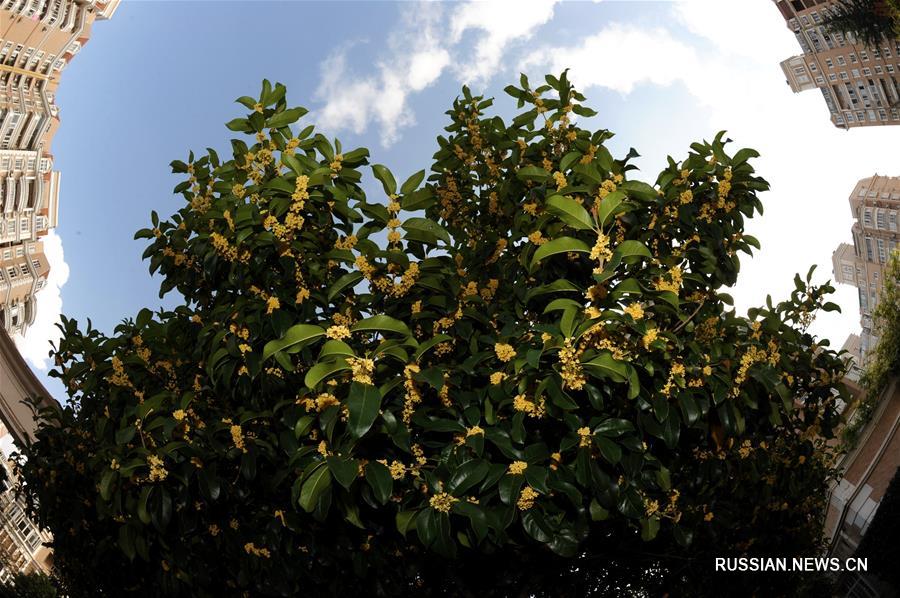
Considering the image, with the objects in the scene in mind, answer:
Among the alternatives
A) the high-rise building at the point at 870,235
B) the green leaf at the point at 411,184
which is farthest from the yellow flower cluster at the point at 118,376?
the high-rise building at the point at 870,235

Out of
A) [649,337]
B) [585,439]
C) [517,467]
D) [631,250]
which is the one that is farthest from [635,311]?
[517,467]

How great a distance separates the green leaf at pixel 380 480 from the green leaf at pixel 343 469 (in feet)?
0.47

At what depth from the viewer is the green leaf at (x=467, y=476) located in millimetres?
3643

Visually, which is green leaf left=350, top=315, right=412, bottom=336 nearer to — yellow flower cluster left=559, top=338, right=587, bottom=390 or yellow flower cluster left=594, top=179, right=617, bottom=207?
yellow flower cluster left=559, top=338, right=587, bottom=390

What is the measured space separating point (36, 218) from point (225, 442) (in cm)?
6985

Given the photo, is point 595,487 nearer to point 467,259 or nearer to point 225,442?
point 467,259

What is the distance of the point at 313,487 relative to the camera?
11.5 feet

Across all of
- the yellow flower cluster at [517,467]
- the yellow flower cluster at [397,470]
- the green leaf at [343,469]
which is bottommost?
the yellow flower cluster at [517,467]

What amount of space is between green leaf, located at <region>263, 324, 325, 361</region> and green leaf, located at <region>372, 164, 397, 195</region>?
121 centimetres

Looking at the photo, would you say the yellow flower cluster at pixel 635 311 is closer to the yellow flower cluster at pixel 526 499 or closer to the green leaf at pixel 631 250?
the green leaf at pixel 631 250

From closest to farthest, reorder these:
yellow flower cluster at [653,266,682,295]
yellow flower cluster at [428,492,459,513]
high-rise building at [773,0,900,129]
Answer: yellow flower cluster at [428,492,459,513]
yellow flower cluster at [653,266,682,295]
high-rise building at [773,0,900,129]

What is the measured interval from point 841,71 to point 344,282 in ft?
222

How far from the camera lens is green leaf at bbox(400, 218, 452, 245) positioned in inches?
179

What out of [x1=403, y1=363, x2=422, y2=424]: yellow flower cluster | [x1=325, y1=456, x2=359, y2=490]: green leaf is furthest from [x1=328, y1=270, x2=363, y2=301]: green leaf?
[x1=325, y1=456, x2=359, y2=490]: green leaf
